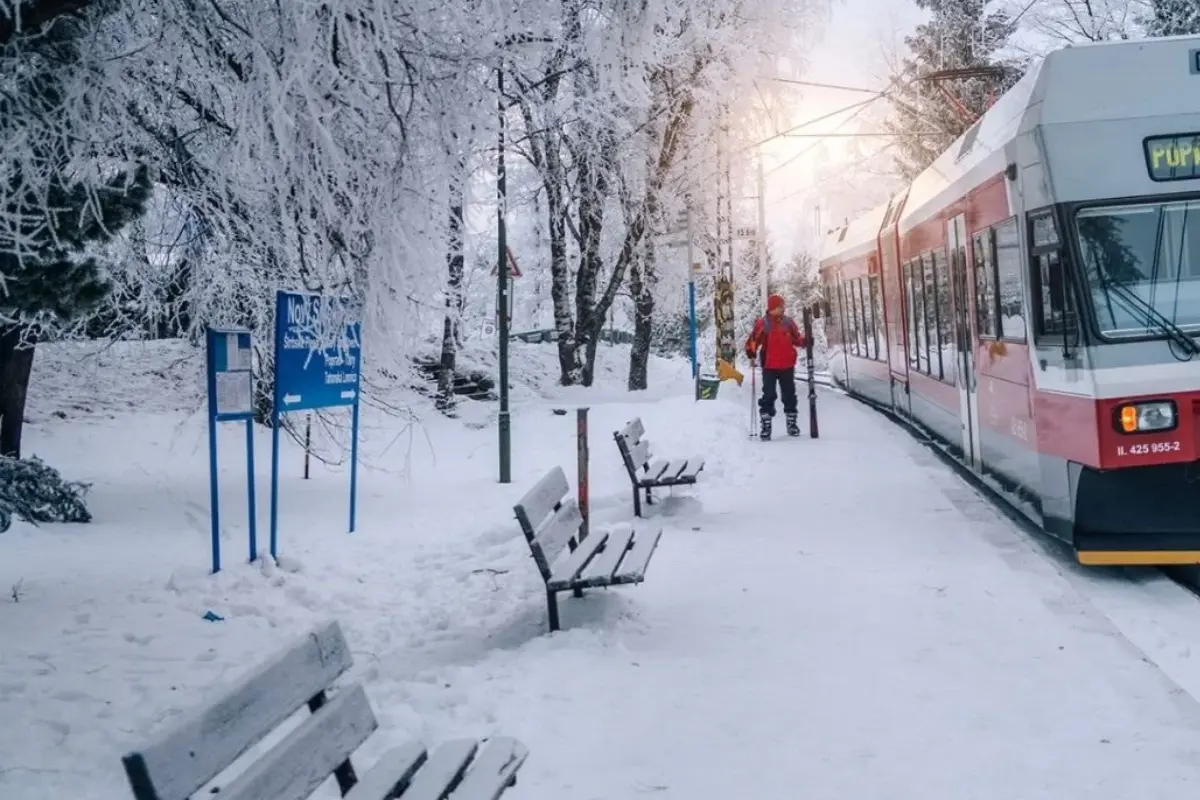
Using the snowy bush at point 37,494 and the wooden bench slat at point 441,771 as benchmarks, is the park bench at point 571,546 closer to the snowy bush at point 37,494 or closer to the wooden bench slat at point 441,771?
the wooden bench slat at point 441,771

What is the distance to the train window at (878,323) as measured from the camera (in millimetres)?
19500

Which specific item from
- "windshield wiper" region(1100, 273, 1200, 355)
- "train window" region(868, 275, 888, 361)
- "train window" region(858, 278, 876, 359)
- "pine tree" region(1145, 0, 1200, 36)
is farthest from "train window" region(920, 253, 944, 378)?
"pine tree" region(1145, 0, 1200, 36)

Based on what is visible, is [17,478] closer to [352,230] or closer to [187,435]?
[352,230]

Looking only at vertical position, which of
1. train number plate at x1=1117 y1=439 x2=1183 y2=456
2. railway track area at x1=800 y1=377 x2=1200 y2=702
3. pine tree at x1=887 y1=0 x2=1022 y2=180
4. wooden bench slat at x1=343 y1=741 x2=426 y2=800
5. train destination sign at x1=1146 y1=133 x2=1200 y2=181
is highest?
pine tree at x1=887 y1=0 x2=1022 y2=180

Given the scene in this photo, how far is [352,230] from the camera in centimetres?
645

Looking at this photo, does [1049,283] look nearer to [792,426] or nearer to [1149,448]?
[1149,448]

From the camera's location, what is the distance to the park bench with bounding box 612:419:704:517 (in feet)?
34.1

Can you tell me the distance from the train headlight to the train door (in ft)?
11.9

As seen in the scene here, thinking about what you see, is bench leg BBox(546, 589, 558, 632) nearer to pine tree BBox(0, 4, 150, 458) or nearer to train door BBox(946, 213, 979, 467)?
pine tree BBox(0, 4, 150, 458)

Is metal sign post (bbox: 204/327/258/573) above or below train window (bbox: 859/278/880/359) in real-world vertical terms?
below

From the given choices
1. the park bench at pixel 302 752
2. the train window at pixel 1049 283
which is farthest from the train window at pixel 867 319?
the park bench at pixel 302 752

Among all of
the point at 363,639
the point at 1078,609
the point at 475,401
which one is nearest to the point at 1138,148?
the point at 1078,609

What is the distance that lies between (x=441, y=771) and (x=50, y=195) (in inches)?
166

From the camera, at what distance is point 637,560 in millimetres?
7137
